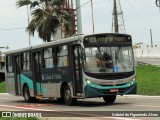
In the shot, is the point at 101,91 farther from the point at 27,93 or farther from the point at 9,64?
the point at 9,64

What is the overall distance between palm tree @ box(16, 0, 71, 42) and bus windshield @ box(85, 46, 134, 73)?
65.2 ft

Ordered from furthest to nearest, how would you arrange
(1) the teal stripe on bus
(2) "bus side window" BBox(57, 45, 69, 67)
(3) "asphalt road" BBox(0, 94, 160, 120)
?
(1) the teal stripe on bus < (2) "bus side window" BBox(57, 45, 69, 67) < (3) "asphalt road" BBox(0, 94, 160, 120)

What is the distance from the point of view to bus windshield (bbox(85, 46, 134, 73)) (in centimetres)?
1955

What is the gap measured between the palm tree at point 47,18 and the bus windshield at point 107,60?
19.9 m

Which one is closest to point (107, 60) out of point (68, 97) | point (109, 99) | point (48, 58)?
point (68, 97)

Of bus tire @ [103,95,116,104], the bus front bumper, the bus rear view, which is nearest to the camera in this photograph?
the bus front bumper

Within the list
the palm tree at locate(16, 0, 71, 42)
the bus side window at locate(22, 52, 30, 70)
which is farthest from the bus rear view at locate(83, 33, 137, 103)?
the palm tree at locate(16, 0, 71, 42)

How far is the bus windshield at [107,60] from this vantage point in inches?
770

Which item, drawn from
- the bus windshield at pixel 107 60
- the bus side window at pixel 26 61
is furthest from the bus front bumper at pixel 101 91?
the bus side window at pixel 26 61

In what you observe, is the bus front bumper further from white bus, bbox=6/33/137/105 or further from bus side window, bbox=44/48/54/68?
bus side window, bbox=44/48/54/68

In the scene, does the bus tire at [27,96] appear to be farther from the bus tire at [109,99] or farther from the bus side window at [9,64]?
the bus tire at [109,99]

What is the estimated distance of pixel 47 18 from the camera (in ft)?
131

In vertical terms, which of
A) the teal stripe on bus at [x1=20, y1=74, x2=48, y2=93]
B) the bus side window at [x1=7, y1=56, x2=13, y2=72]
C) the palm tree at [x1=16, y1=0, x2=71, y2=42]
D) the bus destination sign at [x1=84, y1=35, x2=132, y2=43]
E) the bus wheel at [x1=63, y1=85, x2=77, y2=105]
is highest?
the palm tree at [x1=16, y1=0, x2=71, y2=42]

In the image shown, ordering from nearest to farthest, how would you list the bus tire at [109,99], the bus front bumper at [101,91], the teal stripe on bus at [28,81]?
the bus front bumper at [101,91] → the bus tire at [109,99] → the teal stripe on bus at [28,81]
